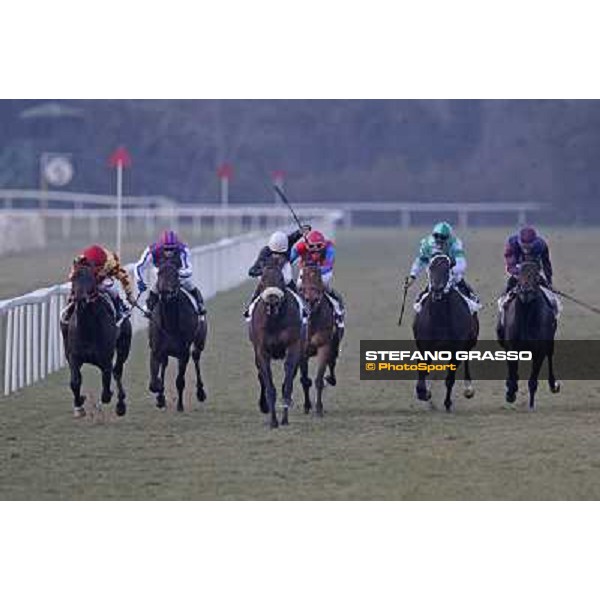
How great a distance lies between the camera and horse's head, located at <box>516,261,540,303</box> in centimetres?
1398

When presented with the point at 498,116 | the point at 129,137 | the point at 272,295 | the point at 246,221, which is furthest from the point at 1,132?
the point at 272,295

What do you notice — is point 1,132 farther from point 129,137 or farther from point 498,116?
point 498,116

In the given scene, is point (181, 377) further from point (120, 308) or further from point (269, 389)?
point (269, 389)

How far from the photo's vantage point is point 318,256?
1419cm

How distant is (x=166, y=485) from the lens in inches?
417

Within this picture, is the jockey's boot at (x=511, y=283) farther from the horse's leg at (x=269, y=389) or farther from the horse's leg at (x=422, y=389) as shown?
the horse's leg at (x=269, y=389)

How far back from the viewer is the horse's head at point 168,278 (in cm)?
1362

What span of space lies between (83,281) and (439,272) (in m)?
2.59

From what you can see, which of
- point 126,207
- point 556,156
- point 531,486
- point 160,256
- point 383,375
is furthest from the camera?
point 126,207

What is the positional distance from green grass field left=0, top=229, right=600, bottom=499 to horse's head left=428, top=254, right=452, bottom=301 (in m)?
0.95

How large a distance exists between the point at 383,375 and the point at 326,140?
1644 inches

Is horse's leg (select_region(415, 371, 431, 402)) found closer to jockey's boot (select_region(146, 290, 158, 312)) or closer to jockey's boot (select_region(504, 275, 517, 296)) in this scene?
jockey's boot (select_region(504, 275, 517, 296))

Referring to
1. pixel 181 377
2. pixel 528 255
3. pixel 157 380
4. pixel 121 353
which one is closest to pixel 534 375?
pixel 528 255

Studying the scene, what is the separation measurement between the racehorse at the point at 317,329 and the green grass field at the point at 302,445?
260mm
